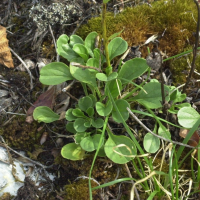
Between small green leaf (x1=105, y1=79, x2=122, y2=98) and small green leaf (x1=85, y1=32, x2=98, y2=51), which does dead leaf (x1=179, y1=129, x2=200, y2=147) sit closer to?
small green leaf (x1=105, y1=79, x2=122, y2=98)

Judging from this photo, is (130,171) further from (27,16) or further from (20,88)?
(27,16)

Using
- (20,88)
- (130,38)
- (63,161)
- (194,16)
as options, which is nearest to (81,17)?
(130,38)

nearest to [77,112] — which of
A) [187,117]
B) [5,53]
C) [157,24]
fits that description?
[187,117]

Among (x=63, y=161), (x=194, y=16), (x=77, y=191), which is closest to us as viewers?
(x=77, y=191)

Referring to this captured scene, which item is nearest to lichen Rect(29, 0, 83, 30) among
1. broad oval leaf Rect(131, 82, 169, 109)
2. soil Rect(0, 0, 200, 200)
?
soil Rect(0, 0, 200, 200)

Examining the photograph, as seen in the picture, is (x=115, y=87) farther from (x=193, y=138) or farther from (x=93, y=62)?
(x=193, y=138)
